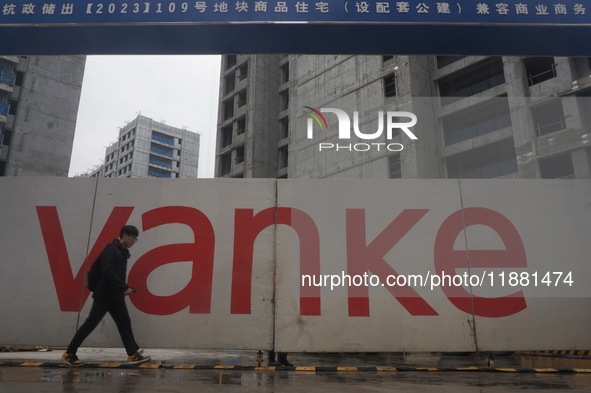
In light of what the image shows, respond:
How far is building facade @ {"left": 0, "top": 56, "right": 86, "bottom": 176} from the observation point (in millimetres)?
33562

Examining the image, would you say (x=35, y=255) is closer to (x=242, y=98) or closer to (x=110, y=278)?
(x=110, y=278)

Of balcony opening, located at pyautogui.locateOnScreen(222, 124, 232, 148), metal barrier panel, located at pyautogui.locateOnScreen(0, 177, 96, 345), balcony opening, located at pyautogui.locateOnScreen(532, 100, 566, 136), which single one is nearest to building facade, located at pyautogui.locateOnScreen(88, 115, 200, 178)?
balcony opening, located at pyautogui.locateOnScreen(222, 124, 232, 148)

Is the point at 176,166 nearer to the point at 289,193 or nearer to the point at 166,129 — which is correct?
the point at 166,129

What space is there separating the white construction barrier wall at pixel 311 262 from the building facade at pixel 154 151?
81923 millimetres

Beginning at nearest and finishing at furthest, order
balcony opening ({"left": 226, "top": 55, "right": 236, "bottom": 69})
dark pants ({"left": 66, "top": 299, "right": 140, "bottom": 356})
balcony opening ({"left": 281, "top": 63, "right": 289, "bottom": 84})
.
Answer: dark pants ({"left": 66, "top": 299, "right": 140, "bottom": 356}) < balcony opening ({"left": 281, "top": 63, "right": 289, "bottom": 84}) < balcony opening ({"left": 226, "top": 55, "right": 236, "bottom": 69})

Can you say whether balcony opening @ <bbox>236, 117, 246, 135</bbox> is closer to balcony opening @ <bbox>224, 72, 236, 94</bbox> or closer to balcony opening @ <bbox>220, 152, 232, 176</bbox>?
balcony opening @ <bbox>220, 152, 232, 176</bbox>

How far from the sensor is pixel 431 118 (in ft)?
102

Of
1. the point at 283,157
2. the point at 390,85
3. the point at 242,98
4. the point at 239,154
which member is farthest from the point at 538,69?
the point at 242,98

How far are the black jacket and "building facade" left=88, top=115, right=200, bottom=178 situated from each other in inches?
3262

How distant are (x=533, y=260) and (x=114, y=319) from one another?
18.6ft

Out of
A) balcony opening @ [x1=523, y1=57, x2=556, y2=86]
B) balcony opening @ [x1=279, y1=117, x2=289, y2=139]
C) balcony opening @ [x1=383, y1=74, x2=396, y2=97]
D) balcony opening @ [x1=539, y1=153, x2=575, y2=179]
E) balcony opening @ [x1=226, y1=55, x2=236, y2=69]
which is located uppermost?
balcony opening @ [x1=226, y1=55, x2=236, y2=69]

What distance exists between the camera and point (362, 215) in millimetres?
6312

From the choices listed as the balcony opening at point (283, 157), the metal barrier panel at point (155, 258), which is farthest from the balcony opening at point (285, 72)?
the metal barrier panel at point (155, 258)

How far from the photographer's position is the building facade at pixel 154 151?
85438 millimetres
